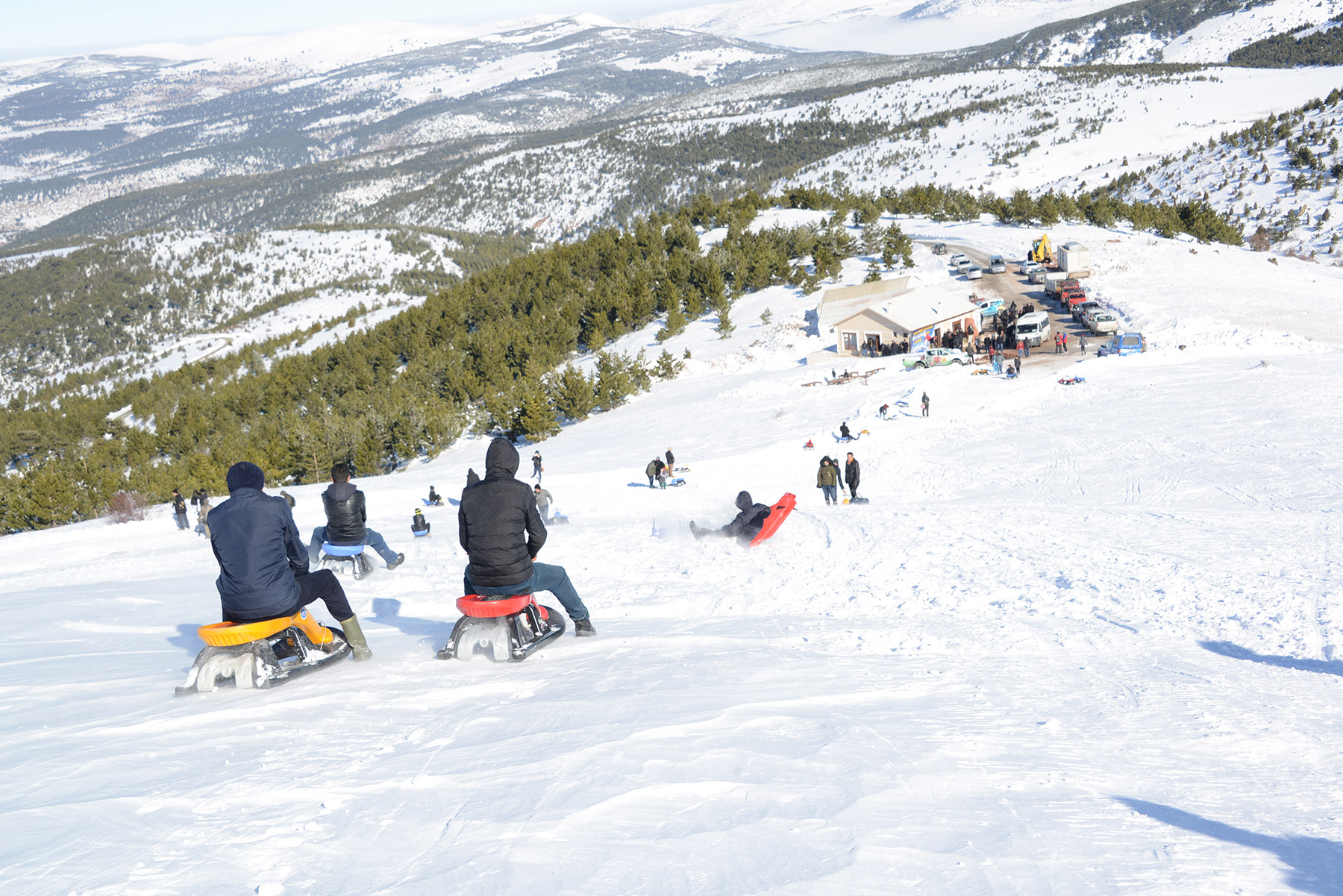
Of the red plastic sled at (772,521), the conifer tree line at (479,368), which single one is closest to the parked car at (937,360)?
the conifer tree line at (479,368)

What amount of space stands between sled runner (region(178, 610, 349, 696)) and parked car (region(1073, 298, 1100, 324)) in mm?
43414

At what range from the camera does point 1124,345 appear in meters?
32.8

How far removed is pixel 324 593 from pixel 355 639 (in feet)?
1.69

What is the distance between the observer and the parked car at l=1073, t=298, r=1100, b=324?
133ft

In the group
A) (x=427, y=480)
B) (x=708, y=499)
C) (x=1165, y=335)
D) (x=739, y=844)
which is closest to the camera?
(x=739, y=844)

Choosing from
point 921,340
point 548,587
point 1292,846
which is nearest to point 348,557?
point 548,587

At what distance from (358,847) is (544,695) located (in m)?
2.15

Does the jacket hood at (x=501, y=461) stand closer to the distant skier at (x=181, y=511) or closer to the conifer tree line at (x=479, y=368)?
the distant skier at (x=181, y=511)

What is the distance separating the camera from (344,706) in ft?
17.7

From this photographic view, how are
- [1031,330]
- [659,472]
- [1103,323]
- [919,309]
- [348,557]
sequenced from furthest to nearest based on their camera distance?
[919,309] < [1031,330] < [1103,323] < [659,472] < [348,557]

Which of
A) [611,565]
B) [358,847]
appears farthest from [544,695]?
[611,565]

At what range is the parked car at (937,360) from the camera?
3547 centimetres

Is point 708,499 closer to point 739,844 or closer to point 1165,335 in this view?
point 739,844

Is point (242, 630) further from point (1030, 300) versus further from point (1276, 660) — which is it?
point (1030, 300)
